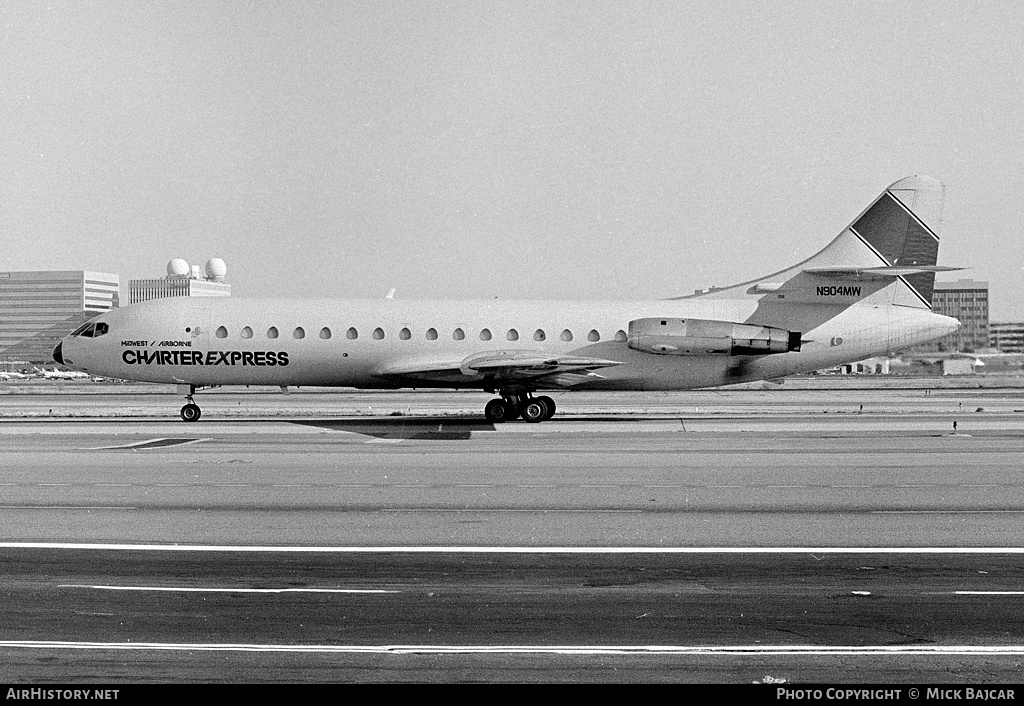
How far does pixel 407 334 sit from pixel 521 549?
1852 cm

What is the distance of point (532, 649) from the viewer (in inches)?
264

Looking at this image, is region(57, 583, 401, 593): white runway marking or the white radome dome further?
the white radome dome

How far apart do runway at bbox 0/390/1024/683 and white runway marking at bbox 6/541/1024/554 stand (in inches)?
2.2

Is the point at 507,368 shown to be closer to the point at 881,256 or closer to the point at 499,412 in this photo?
the point at 499,412

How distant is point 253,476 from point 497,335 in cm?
1346

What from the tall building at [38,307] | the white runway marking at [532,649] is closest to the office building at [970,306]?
the tall building at [38,307]

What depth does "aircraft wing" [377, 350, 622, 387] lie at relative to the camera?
26641 millimetres

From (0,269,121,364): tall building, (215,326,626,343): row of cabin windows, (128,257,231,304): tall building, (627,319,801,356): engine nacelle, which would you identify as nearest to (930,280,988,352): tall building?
(128,257,231,304): tall building

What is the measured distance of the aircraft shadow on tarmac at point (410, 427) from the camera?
2362 cm

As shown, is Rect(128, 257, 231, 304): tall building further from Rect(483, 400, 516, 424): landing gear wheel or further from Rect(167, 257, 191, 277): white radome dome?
Rect(483, 400, 516, 424): landing gear wheel

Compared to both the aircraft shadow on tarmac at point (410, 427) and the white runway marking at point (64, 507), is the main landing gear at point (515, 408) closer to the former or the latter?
the aircraft shadow on tarmac at point (410, 427)

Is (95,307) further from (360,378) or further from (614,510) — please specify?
(614,510)

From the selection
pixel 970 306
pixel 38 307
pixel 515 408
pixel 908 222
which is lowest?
pixel 515 408

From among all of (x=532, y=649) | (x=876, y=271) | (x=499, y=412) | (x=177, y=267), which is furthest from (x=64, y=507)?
(x=177, y=267)
